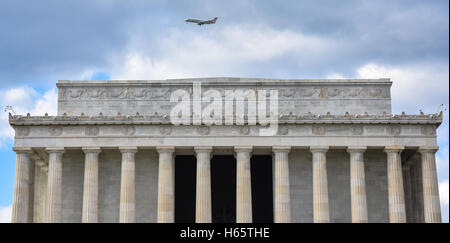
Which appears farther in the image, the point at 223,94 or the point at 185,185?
the point at 185,185

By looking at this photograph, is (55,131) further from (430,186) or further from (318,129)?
(430,186)

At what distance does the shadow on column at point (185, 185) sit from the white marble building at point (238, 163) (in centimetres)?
173

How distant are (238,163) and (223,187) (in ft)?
28.2

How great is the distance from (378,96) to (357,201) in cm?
1155

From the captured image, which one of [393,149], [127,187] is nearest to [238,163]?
[127,187]

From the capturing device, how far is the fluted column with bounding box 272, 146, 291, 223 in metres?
70.1

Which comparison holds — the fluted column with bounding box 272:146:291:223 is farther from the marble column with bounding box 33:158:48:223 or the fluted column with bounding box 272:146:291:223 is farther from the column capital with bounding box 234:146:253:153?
the marble column with bounding box 33:158:48:223

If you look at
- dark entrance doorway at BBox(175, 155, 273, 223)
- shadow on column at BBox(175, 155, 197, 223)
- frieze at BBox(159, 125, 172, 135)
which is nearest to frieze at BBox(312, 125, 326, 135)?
dark entrance doorway at BBox(175, 155, 273, 223)

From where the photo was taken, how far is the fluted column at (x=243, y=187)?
70.0 meters

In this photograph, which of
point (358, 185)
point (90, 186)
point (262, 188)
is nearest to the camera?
point (358, 185)

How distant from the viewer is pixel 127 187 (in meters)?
71.2

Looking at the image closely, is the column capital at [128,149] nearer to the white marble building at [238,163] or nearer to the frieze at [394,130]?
the white marble building at [238,163]

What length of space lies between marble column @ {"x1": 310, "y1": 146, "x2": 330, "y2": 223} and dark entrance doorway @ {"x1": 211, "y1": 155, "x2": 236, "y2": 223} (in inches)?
405

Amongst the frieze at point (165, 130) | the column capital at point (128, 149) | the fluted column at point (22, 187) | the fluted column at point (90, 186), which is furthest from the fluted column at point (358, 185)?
the fluted column at point (22, 187)
